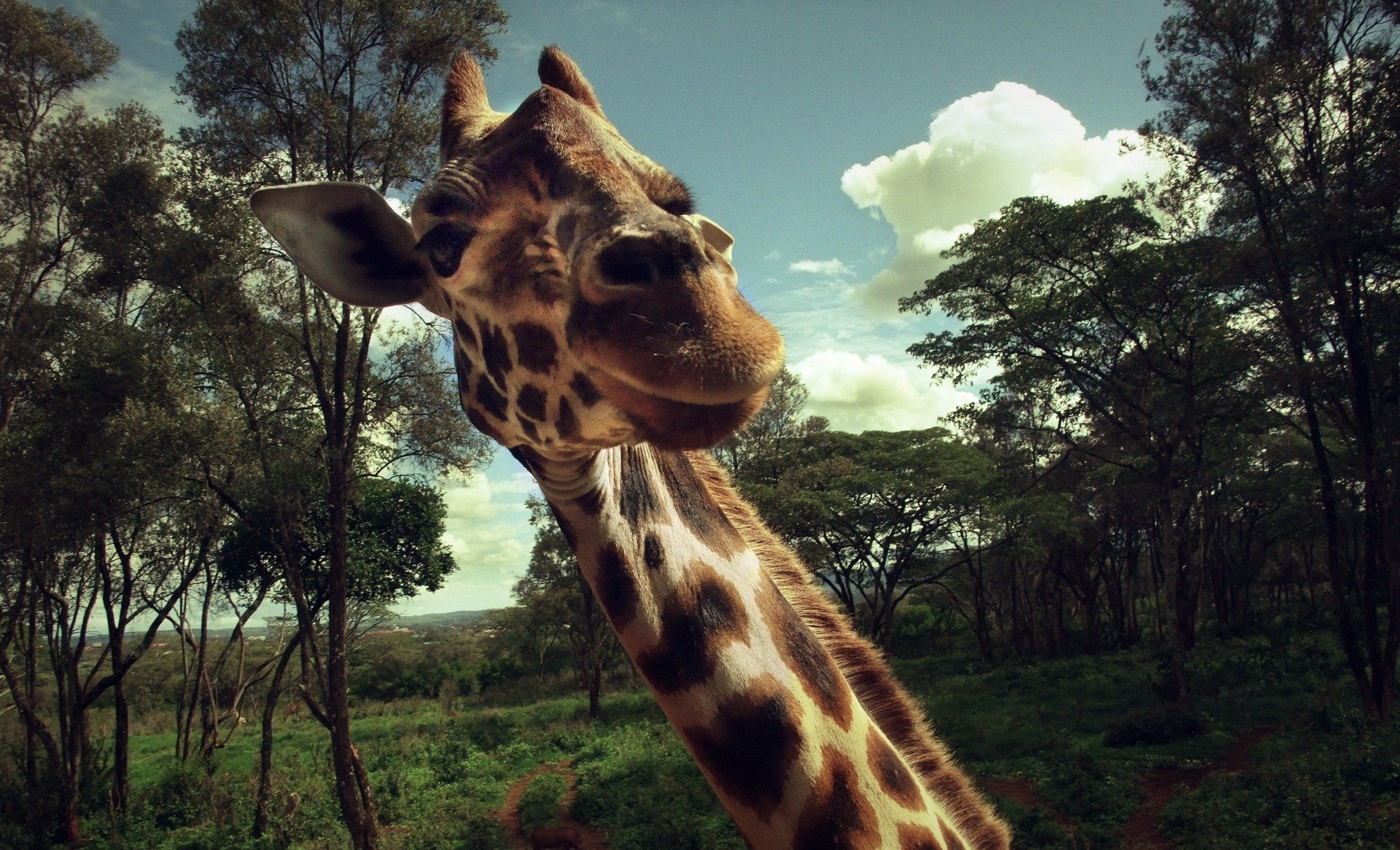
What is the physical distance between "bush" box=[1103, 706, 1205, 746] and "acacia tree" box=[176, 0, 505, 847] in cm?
1430

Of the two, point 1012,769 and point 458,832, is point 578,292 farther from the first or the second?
point 1012,769

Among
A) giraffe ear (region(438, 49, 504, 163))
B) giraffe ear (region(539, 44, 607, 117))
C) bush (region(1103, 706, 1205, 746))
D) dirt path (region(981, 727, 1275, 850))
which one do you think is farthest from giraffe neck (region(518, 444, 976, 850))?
bush (region(1103, 706, 1205, 746))

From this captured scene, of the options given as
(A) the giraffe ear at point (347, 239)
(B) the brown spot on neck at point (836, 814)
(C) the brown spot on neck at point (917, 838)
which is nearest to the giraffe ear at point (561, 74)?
(A) the giraffe ear at point (347, 239)

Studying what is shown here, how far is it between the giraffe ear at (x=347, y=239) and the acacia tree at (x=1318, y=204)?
44.6 feet

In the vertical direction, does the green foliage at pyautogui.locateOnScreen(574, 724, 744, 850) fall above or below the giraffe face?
below

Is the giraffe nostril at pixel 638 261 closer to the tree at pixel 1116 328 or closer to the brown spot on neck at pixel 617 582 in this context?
the brown spot on neck at pixel 617 582

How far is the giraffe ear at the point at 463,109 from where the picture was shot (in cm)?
203

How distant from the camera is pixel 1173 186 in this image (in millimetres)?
13961

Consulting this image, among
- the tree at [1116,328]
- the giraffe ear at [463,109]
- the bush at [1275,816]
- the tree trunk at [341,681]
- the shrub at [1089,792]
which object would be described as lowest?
the shrub at [1089,792]

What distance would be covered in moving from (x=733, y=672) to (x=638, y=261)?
96 centimetres

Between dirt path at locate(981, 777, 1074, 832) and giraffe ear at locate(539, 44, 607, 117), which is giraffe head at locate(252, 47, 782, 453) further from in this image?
dirt path at locate(981, 777, 1074, 832)

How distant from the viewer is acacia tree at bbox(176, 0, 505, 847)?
1073 cm

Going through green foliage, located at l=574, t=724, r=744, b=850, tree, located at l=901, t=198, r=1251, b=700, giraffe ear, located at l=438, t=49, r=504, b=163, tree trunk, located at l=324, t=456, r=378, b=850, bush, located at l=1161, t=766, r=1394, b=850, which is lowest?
green foliage, located at l=574, t=724, r=744, b=850

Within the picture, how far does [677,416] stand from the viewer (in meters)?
1.45
